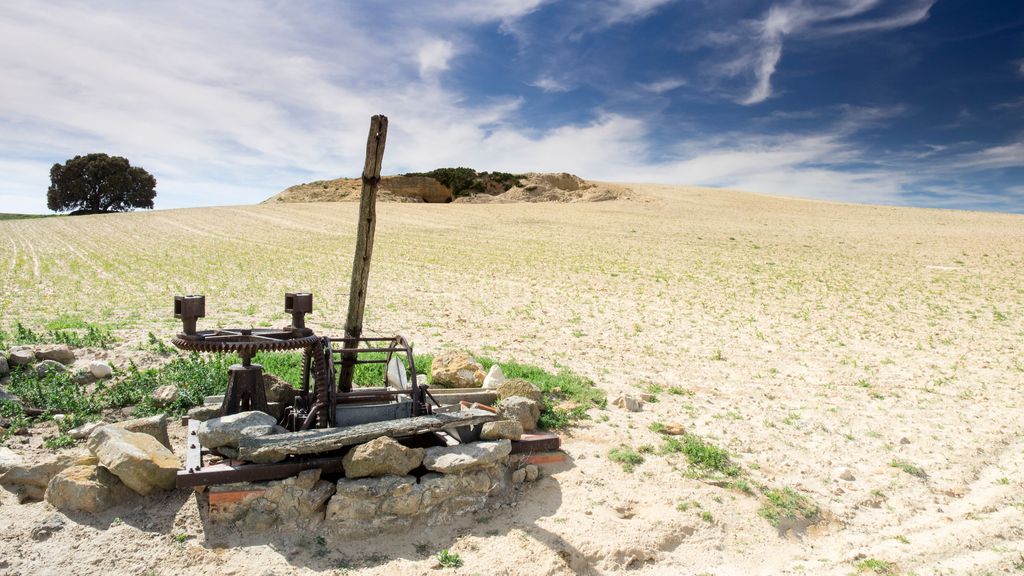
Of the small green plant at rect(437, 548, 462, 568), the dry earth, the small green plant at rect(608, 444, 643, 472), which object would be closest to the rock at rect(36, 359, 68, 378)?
the dry earth

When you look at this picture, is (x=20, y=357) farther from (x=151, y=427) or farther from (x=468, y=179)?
(x=468, y=179)

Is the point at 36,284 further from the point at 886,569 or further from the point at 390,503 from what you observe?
the point at 886,569

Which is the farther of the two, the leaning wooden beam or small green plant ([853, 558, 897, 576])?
the leaning wooden beam

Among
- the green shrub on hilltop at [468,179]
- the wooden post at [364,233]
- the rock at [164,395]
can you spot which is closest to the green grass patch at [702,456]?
the wooden post at [364,233]

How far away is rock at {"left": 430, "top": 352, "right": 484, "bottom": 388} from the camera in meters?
8.88

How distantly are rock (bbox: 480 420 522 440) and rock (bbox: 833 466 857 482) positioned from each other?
12.1ft

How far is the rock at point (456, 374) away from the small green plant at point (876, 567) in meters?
5.12

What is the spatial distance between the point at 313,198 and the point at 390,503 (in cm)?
7123

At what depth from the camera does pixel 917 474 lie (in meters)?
7.05

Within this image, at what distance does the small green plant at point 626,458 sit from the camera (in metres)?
6.84

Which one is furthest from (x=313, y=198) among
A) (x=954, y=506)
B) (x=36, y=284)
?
(x=954, y=506)

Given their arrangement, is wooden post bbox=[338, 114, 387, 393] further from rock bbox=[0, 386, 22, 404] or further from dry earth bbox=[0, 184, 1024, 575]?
rock bbox=[0, 386, 22, 404]

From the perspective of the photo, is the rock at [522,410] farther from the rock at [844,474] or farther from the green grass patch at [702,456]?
the rock at [844,474]

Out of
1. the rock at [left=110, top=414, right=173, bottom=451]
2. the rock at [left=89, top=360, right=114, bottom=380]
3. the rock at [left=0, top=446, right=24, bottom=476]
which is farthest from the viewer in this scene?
the rock at [left=89, top=360, right=114, bottom=380]
